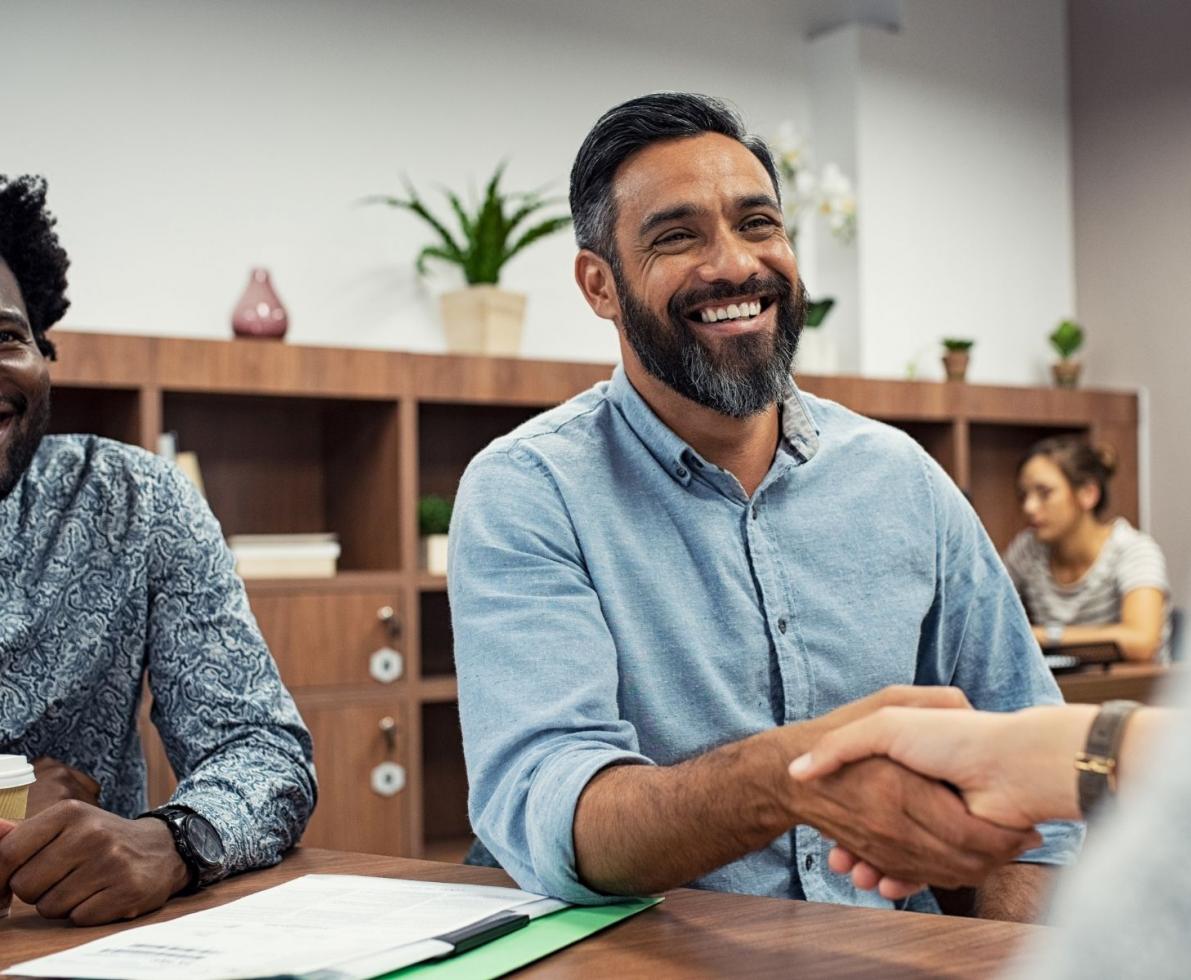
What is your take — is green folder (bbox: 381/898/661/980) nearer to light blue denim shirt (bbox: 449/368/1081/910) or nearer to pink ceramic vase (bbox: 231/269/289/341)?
light blue denim shirt (bbox: 449/368/1081/910)

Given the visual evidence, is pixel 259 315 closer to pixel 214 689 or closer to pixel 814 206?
pixel 814 206

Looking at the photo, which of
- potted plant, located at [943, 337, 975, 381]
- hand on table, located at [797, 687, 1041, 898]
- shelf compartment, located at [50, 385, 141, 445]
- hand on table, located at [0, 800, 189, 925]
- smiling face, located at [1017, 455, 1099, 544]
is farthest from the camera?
potted plant, located at [943, 337, 975, 381]

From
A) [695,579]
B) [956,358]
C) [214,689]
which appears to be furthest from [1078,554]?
[214,689]

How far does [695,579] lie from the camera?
1.57m

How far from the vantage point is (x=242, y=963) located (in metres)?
0.96

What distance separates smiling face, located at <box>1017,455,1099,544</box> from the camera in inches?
185

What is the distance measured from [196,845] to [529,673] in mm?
337

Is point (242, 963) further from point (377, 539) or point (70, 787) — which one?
point (377, 539)

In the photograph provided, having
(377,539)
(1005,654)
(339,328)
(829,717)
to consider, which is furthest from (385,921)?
(339,328)

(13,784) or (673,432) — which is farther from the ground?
(673,432)

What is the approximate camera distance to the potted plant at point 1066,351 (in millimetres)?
5805

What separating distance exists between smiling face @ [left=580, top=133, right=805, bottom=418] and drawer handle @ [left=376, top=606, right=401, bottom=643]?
90.3 inches

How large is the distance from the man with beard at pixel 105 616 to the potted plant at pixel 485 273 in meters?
2.44

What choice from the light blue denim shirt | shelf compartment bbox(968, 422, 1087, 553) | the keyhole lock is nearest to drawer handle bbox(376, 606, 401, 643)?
the keyhole lock
